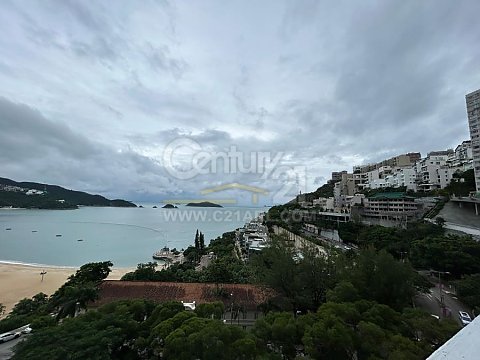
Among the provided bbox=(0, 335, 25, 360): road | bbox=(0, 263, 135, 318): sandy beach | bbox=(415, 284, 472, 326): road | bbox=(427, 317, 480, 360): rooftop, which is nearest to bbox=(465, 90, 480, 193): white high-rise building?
bbox=(415, 284, 472, 326): road

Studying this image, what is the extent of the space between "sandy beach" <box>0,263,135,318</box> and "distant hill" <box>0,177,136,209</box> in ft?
312

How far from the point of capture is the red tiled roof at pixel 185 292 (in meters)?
11.9

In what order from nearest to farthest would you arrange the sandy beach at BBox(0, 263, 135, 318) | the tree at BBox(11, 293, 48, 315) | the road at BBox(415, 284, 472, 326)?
the road at BBox(415, 284, 472, 326), the tree at BBox(11, 293, 48, 315), the sandy beach at BBox(0, 263, 135, 318)

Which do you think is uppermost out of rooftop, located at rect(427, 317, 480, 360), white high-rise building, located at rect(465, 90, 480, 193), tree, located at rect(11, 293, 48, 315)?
white high-rise building, located at rect(465, 90, 480, 193)

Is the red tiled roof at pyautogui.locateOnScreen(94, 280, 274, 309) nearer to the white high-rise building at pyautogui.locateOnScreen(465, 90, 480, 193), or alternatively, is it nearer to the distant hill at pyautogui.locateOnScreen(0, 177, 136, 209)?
the white high-rise building at pyautogui.locateOnScreen(465, 90, 480, 193)

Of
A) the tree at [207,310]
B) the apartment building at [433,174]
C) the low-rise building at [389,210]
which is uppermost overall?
the apartment building at [433,174]

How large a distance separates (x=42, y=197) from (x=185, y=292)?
128318 mm

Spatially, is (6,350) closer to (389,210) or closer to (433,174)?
(389,210)

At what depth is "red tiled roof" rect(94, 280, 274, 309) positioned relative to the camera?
11.9 meters

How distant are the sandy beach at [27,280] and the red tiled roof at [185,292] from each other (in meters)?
9.24

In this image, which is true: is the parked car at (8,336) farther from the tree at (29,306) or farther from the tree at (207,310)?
the tree at (207,310)

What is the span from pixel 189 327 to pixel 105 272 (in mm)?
11591

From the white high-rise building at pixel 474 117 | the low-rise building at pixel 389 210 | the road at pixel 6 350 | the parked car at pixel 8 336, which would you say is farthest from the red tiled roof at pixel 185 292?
the white high-rise building at pixel 474 117

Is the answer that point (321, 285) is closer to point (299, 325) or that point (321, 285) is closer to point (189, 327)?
point (299, 325)
